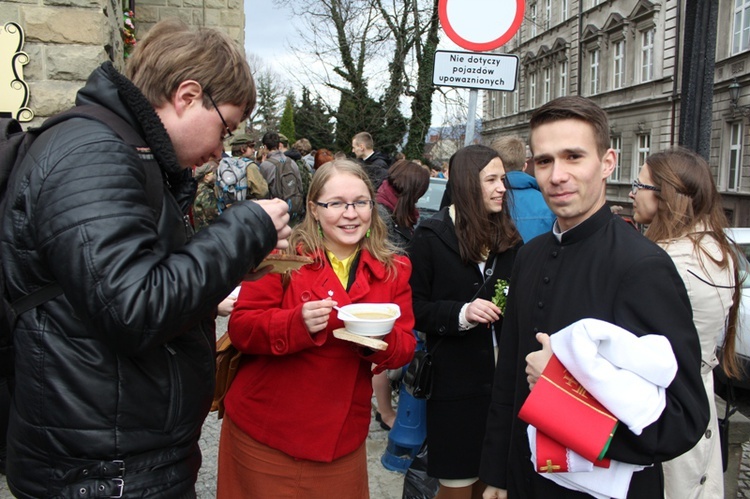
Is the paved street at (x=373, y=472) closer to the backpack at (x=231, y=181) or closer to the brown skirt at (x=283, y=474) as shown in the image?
the brown skirt at (x=283, y=474)

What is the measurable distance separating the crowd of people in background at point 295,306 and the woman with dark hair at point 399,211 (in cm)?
150

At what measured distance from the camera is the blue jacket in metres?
4.08

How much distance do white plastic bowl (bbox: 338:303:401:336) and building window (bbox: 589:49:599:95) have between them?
36.1m

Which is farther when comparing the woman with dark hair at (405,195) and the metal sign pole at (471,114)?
the woman with dark hair at (405,195)

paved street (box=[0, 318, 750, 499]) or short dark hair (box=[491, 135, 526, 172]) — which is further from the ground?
short dark hair (box=[491, 135, 526, 172])

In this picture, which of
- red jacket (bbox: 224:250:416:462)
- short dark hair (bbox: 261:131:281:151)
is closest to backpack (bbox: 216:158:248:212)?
short dark hair (bbox: 261:131:281:151)

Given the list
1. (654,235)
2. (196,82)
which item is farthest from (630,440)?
(654,235)

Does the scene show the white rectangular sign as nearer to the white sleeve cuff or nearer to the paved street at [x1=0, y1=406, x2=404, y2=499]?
the white sleeve cuff

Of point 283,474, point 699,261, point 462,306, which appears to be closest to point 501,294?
point 462,306

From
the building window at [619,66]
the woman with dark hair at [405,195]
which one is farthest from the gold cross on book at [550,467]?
the building window at [619,66]

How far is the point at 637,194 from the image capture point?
3.35 metres

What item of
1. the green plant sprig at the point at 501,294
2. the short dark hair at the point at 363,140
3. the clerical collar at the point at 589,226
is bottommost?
the green plant sprig at the point at 501,294

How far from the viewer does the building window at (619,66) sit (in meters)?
32.6

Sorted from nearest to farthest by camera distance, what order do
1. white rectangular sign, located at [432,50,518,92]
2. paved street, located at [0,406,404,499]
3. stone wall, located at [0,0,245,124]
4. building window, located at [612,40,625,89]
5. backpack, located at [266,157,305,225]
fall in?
paved street, located at [0,406,404,499] < white rectangular sign, located at [432,50,518,92] < stone wall, located at [0,0,245,124] < backpack, located at [266,157,305,225] < building window, located at [612,40,625,89]
